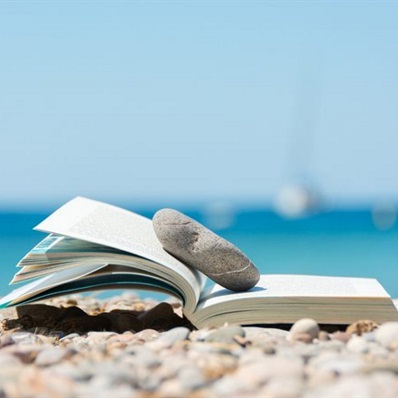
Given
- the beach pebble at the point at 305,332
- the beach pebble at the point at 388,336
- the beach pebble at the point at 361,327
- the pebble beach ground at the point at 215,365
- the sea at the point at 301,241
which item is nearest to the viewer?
the pebble beach ground at the point at 215,365

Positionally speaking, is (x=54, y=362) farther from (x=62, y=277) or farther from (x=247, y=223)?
(x=247, y=223)

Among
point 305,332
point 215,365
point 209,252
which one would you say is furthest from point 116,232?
point 215,365

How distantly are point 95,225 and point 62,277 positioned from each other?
15.2 inches

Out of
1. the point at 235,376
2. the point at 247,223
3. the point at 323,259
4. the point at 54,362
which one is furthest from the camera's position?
the point at 247,223

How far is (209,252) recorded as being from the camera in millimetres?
4961

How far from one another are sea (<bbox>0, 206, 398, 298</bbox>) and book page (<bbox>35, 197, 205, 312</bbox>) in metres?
6.22

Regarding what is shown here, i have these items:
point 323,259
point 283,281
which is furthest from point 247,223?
point 283,281

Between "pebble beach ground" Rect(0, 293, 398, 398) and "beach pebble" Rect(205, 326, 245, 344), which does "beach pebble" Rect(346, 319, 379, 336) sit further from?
"beach pebble" Rect(205, 326, 245, 344)

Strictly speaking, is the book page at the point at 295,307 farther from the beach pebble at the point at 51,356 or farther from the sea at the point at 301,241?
the sea at the point at 301,241

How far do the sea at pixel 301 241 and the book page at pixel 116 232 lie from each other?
245 inches

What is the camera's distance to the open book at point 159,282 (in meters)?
4.64

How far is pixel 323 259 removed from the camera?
97.9 ft

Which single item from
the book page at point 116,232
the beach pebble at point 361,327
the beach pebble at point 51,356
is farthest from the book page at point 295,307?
the beach pebble at point 51,356

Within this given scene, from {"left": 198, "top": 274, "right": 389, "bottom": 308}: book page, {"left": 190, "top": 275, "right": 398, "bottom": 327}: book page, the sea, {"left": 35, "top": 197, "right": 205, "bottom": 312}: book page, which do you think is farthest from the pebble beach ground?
the sea
